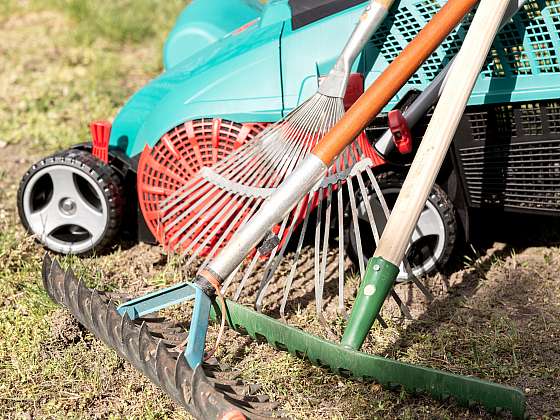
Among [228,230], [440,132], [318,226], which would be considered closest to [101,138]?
[228,230]

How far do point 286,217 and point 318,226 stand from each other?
0.41 ft

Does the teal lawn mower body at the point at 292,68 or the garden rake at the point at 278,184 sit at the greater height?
the teal lawn mower body at the point at 292,68

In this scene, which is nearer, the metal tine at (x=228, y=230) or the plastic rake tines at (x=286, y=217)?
the plastic rake tines at (x=286, y=217)

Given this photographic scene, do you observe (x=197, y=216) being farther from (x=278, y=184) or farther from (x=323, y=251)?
(x=323, y=251)

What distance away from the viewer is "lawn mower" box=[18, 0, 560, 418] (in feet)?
7.27

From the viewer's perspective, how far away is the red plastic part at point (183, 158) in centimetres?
267

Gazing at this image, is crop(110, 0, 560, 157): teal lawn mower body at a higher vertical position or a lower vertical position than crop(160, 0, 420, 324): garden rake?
higher

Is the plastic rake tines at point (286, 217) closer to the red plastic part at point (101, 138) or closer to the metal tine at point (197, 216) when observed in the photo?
the metal tine at point (197, 216)

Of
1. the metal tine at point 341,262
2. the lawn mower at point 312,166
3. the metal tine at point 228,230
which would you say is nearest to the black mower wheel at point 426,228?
the lawn mower at point 312,166

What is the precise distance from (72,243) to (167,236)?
0.34 m

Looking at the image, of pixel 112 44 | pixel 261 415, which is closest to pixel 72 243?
pixel 261 415

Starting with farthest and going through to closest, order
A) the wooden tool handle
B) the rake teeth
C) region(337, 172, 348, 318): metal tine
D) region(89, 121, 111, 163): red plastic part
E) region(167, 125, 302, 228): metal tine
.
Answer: region(89, 121, 111, 163): red plastic part < region(167, 125, 302, 228): metal tine < region(337, 172, 348, 318): metal tine < the wooden tool handle < the rake teeth

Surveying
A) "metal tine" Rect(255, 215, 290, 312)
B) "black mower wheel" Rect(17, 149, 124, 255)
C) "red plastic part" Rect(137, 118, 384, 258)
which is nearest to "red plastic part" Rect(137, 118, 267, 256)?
"red plastic part" Rect(137, 118, 384, 258)

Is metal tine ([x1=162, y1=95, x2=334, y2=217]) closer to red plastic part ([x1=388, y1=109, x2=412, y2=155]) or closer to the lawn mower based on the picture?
the lawn mower
